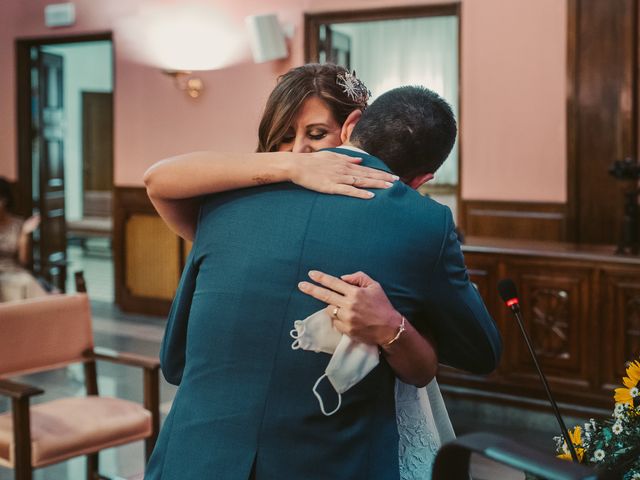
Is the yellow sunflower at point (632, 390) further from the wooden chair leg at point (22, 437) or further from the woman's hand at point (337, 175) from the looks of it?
the wooden chair leg at point (22, 437)

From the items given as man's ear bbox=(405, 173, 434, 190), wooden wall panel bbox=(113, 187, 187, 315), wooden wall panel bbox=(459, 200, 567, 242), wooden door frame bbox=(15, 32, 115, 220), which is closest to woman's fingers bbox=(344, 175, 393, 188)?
man's ear bbox=(405, 173, 434, 190)

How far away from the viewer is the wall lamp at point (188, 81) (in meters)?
7.66

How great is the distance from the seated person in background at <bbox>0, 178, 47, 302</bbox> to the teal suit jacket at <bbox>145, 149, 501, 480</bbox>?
5311 millimetres

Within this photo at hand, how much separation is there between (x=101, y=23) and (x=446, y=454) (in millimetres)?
7993

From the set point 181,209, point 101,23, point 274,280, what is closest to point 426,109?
point 274,280

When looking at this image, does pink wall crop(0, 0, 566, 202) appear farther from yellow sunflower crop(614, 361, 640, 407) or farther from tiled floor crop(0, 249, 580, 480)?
yellow sunflower crop(614, 361, 640, 407)

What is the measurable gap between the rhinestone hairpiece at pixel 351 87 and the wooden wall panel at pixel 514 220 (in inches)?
167

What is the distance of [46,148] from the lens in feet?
29.5

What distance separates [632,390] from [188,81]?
6.73m

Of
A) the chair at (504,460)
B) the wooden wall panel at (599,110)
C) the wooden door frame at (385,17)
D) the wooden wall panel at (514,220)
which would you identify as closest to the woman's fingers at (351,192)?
the chair at (504,460)

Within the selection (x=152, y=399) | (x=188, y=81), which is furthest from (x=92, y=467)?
(x=188, y=81)

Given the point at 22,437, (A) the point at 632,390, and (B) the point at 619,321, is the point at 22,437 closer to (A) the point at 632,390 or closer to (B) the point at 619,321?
(A) the point at 632,390

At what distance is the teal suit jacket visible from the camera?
1.30m

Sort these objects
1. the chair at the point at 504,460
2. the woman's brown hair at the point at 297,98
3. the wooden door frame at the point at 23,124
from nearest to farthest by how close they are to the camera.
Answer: the chair at the point at 504,460 < the woman's brown hair at the point at 297,98 < the wooden door frame at the point at 23,124
